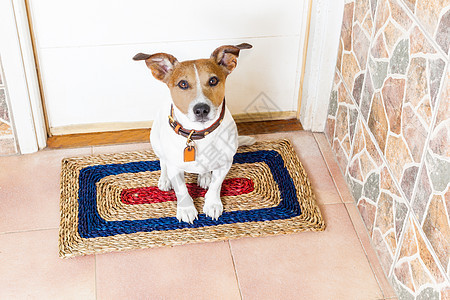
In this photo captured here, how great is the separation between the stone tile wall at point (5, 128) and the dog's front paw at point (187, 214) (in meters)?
0.83

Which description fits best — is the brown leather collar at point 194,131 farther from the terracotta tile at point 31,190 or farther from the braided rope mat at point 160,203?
the terracotta tile at point 31,190

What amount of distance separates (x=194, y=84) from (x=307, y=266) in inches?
29.8

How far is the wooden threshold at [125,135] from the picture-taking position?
7.97 feet

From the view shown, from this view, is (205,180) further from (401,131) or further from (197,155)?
(401,131)

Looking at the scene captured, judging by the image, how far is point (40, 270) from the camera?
73.5 inches

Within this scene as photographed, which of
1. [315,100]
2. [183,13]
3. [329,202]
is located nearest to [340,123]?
[315,100]

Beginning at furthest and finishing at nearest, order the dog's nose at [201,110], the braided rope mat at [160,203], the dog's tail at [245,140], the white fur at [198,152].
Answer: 1. the dog's tail at [245,140]
2. the braided rope mat at [160,203]
3. the white fur at [198,152]
4. the dog's nose at [201,110]

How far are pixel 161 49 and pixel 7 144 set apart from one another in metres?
0.78

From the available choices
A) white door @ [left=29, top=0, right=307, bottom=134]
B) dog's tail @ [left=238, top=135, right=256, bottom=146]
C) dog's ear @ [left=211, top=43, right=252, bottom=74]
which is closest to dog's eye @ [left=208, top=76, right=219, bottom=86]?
dog's ear @ [left=211, top=43, right=252, bottom=74]

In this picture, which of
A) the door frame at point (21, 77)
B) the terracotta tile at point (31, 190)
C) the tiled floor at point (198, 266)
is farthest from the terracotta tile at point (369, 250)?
the door frame at point (21, 77)

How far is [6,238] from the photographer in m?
1.97

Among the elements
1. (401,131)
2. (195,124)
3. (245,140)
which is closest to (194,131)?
(195,124)

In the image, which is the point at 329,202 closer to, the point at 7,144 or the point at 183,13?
the point at 183,13

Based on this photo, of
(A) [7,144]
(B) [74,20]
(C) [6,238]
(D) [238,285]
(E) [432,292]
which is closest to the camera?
(E) [432,292]
